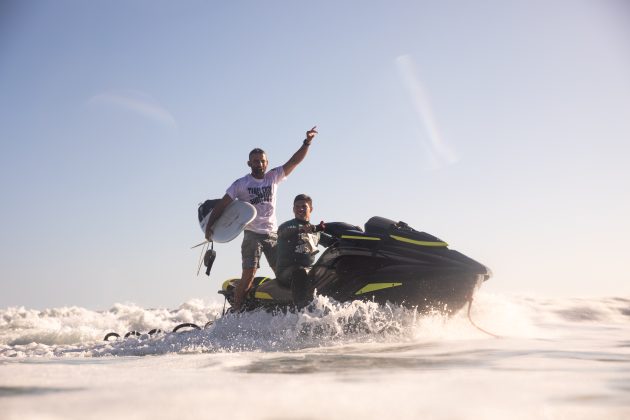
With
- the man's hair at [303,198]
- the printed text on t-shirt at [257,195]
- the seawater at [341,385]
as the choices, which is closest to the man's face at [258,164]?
the printed text on t-shirt at [257,195]

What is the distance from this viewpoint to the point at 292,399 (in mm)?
1830

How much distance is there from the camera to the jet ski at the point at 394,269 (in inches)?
204

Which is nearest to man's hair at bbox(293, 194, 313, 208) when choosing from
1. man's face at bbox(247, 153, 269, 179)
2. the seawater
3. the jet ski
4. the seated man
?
Result: the seated man

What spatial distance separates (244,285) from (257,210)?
3.12 ft

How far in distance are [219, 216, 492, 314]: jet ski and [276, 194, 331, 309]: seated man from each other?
0.10 m

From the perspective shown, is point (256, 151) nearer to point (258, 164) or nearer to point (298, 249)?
point (258, 164)

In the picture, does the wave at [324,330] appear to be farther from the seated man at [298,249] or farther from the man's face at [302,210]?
the man's face at [302,210]

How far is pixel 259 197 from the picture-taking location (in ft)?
21.2

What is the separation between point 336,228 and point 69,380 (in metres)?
3.69

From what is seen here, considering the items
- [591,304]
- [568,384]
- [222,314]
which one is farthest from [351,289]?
[591,304]

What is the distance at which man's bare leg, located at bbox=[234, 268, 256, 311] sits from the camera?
248 inches

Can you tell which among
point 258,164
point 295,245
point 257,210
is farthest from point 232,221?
point 295,245

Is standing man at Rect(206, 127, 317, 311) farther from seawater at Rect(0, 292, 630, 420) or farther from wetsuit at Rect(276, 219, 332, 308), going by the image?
seawater at Rect(0, 292, 630, 420)

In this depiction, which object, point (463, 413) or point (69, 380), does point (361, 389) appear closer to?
point (463, 413)
